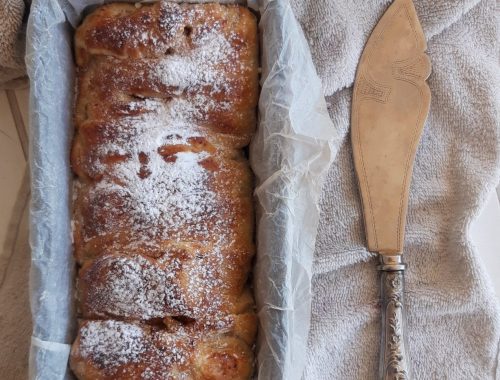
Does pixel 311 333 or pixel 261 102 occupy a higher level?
pixel 261 102

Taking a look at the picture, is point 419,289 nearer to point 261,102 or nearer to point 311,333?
point 311,333

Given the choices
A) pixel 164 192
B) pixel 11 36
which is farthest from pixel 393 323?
pixel 11 36

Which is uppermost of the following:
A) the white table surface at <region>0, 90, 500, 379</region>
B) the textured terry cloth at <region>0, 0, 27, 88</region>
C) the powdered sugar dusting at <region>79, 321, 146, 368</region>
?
the textured terry cloth at <region>0, 0, 27, 88</region>

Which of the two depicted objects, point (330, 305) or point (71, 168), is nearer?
point (71, 168)

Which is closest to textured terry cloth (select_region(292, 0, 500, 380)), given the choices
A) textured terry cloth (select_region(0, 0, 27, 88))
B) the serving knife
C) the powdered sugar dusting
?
the serving knife

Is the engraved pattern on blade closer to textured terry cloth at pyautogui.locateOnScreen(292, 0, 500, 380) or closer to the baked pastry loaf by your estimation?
textured terry cloth at pyautogui.locateOnScreen(292, 0, 500, 380)

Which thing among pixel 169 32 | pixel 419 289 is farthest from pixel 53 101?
pixel 419 289

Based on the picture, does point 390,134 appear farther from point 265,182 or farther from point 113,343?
point 113,343

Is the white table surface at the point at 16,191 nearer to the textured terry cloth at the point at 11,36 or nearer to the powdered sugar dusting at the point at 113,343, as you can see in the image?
the textured terry cloth at the point at 11,36
